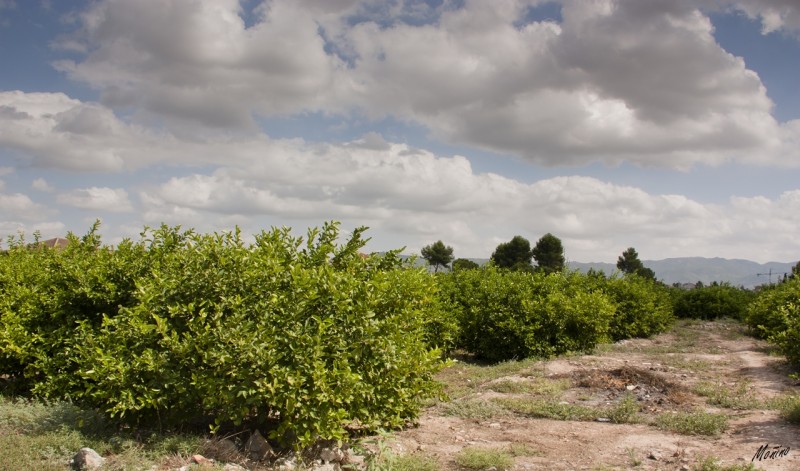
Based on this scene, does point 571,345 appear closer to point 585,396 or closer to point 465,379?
point 465,379

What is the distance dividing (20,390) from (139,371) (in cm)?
346

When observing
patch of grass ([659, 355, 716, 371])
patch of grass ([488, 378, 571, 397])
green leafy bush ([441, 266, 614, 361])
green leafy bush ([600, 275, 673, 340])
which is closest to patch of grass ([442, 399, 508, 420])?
patch of grass ([488, 378, 571, 397])

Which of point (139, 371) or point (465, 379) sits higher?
point (139, 371)

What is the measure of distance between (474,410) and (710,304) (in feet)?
63.7

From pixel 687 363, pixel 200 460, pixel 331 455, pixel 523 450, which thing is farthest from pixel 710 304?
pixel 200 460

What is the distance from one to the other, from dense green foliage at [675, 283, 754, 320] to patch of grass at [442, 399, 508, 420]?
18582 millimetres

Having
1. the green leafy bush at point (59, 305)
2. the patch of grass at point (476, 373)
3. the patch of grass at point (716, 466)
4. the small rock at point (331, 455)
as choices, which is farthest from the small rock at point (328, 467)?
the patch of grass at point (476, 373)

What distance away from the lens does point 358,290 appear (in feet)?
17.2

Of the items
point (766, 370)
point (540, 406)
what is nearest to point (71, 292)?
point (540, 406)

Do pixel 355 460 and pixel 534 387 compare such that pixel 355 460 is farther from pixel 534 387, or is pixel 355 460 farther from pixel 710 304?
pixel 710 304

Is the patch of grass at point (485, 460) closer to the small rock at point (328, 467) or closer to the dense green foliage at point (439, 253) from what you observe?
the small rock at point (328, 467)

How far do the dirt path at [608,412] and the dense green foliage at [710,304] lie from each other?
1201 centimetres

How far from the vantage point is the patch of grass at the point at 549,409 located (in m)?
7.10

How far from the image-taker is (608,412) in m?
7.14
